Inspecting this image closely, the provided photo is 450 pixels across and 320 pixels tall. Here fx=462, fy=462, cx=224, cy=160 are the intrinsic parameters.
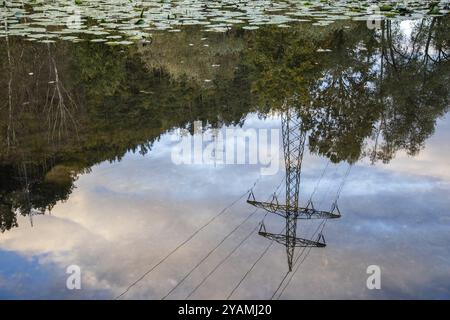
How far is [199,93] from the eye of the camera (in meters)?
10.3

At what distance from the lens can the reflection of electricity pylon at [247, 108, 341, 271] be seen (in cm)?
484

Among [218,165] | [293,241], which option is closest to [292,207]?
[293,241]

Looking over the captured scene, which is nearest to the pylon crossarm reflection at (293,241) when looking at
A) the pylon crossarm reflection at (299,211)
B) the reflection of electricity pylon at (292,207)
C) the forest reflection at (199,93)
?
the reflection of electricity pylon at (292,207)

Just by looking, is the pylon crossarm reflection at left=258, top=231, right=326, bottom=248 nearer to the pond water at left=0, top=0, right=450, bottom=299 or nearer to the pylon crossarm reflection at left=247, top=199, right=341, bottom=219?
the pond water at left=0, top=0, right=450, bottom=299

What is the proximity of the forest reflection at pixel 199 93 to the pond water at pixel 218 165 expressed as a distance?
0.04m

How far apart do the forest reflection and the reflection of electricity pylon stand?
1.14ft

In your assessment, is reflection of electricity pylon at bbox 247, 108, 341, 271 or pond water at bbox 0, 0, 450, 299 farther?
reflection of electricity pylon at bbox 247, 108, 341, 271

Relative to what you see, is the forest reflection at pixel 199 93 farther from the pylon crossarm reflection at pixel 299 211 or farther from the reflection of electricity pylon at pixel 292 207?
the pylon crossarm reflection at pixel 299 211

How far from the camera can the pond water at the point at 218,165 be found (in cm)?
434

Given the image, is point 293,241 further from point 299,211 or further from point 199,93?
point 199,93

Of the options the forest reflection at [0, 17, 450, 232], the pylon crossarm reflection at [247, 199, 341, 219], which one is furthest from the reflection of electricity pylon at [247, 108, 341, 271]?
the forest reflection at [0, 17, 450, 232]

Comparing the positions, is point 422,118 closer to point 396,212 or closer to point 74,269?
point 396,212

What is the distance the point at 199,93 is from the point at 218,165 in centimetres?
385
